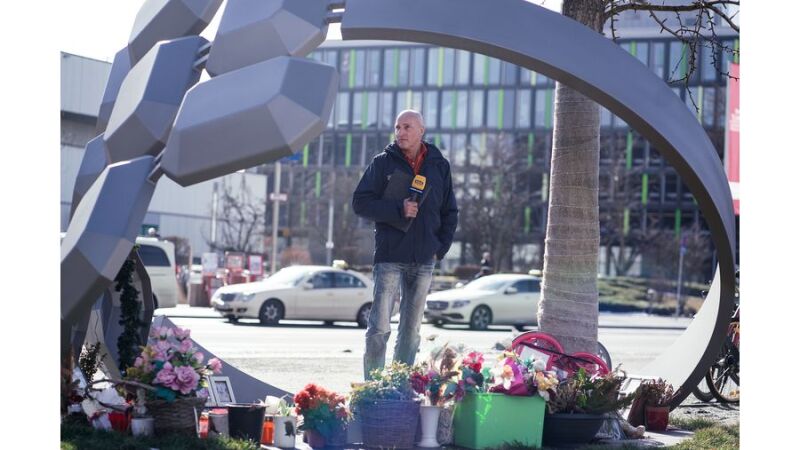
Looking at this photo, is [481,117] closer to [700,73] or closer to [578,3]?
[700,73]

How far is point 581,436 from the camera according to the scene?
7199mm

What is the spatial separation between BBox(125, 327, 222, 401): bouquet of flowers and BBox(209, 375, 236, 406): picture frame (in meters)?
0.63

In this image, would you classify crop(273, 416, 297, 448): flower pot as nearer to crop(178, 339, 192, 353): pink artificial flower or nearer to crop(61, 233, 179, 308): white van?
crop(178, 339, 192, 353): pink artificial flower

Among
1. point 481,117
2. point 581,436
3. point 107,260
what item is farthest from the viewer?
point 481,117

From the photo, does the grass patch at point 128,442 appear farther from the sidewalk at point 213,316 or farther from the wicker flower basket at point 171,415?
the sidewalk at point 213,316

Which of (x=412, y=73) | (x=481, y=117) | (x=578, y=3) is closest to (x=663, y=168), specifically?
(x=481, y=117)

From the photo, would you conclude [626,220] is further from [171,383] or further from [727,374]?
[171,383]

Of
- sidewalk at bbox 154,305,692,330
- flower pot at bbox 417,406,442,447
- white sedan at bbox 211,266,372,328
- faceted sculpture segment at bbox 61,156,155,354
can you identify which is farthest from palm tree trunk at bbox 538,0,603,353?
sidewalk at bbox 154,305,692,330

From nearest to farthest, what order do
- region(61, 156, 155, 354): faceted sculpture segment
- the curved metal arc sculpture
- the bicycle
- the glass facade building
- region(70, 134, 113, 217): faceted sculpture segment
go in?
region(61, 156, 155, 354): faceted sculpture segment < the curved metal arc sculpture < region(70, 134, 113, 217): faceted sculpture segment < the bicycle < the glass facade building

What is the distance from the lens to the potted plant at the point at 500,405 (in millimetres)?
6844

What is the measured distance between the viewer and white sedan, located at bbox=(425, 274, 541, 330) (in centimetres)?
2702

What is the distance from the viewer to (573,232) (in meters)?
9.26

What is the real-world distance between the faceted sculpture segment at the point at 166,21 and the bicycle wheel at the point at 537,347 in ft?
9.96
